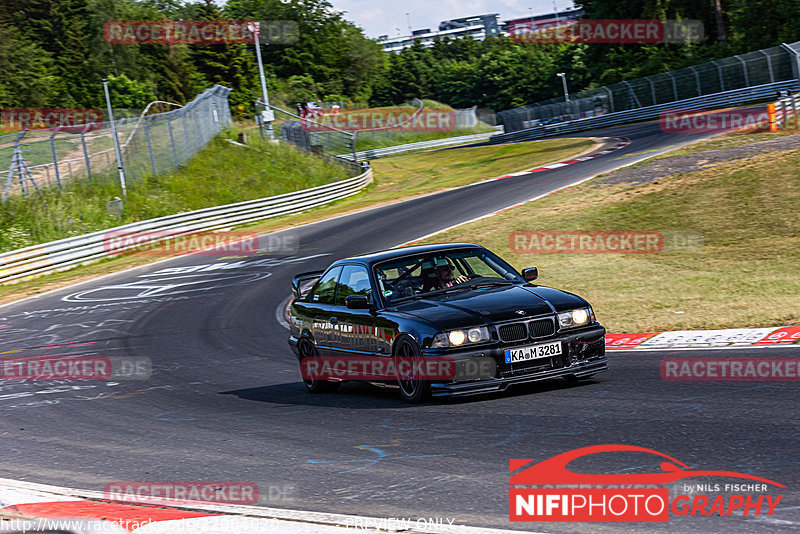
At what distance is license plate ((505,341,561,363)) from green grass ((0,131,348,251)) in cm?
2412

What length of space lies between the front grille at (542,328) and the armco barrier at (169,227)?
21159 mm

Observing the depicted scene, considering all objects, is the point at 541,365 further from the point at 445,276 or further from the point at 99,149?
the point at 99,149

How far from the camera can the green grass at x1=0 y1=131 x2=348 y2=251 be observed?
96.1ft

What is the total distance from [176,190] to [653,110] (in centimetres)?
3327

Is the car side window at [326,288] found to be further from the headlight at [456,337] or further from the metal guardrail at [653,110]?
the metal guardrail at [653,110]

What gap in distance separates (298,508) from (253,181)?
1354 inches

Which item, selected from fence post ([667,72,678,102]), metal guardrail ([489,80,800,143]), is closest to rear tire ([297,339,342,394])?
metal guardrail ([489,80,800,143])

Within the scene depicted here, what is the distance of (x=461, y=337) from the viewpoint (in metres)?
7.46

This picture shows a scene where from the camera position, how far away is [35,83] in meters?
72.2

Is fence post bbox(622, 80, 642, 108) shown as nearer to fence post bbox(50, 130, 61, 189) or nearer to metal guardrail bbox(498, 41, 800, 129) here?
metal guardrail bbox(498, 41, 800, 129)

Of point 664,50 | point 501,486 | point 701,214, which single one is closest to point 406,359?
point 501,486

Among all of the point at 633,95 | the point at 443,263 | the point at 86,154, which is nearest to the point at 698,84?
the point at 633,95

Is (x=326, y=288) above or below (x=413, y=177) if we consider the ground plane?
above

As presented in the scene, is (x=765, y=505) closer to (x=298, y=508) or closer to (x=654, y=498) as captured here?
(x=654, y=498)
